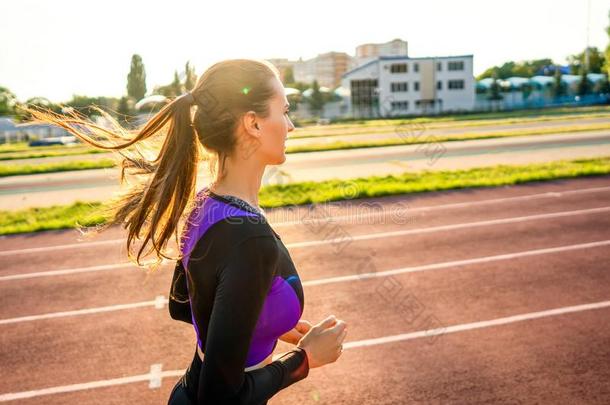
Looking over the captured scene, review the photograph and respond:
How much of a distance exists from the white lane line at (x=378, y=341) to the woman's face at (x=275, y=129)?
12.4ft

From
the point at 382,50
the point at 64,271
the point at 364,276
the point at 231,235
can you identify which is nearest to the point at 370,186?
the point at 364,276

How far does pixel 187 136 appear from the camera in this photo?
6.35ft

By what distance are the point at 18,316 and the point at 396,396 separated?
521 centimetres

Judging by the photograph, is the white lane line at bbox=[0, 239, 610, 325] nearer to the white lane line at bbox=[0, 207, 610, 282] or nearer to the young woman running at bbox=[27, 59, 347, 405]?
the white lane line at bbox=[0, 207, 610, 282]

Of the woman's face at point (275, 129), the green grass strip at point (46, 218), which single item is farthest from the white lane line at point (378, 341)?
the green grass strip at point (46, 218)

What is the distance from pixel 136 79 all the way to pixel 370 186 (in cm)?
1106

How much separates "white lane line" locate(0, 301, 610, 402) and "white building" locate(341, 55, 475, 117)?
66697 millimetres

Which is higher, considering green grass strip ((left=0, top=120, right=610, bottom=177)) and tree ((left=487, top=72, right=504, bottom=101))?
tree ((left=487, top=72, right=504, bottom=101))

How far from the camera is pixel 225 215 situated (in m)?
1.71

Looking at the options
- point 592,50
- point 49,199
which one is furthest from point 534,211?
point 592,50

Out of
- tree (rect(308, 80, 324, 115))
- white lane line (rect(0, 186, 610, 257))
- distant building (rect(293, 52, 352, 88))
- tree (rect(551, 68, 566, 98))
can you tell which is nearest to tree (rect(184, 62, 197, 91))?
white lane line (rect(0, 186, 610, 257))

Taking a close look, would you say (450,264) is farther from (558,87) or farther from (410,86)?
(558,87)

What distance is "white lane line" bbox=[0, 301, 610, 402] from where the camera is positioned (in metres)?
4.83

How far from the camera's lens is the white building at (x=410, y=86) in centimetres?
7181
